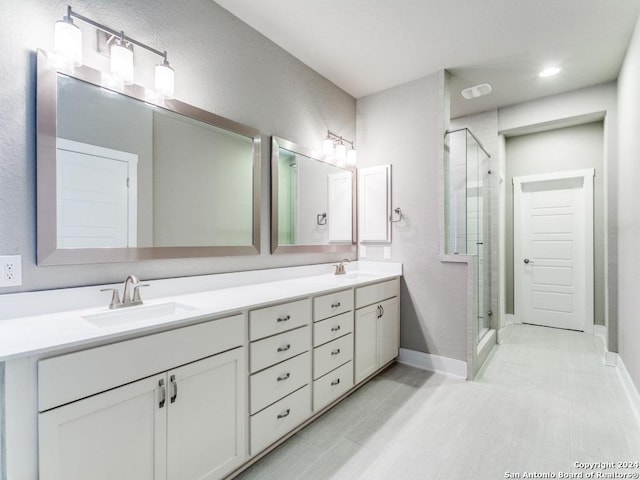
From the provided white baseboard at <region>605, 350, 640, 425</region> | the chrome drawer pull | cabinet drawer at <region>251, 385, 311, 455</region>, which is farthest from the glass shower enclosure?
the chrome drawer pull

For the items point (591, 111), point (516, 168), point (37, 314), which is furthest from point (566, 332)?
point (37, 314)

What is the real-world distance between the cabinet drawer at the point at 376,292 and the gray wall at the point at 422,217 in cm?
18

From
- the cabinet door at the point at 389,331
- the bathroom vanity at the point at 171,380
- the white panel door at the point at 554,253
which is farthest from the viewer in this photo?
the white panel door at the point at 554,253

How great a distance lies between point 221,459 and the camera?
4.66ft

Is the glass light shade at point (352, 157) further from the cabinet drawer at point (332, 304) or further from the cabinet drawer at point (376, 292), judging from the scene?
the cabinet drawer at point (332, 304)

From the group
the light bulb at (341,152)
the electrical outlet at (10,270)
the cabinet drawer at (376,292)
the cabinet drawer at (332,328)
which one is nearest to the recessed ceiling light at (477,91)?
the light bulb at (341,152)

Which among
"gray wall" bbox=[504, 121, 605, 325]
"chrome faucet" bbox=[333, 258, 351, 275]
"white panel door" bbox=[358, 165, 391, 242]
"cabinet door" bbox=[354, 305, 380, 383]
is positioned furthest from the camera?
"gray wall" bbox=[504, 121, 605, 325]

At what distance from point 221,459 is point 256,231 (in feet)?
4.41

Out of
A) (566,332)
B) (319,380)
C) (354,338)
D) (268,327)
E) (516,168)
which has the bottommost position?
Answer: (566,332)

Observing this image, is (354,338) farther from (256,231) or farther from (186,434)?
(186,434)

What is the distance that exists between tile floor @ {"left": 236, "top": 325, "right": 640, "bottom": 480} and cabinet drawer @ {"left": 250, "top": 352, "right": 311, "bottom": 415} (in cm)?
33

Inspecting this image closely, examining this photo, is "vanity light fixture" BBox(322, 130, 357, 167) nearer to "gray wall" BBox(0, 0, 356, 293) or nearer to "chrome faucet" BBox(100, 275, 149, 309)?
"gray wall" BBox(0, 0, 356, 293)

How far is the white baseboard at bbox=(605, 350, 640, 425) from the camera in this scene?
6.91 feet

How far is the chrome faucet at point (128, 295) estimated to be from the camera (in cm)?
148
